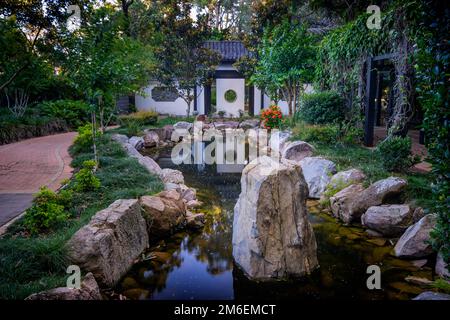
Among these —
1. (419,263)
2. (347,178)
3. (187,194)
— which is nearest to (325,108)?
(347,178)

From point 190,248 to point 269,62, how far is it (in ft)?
31.9

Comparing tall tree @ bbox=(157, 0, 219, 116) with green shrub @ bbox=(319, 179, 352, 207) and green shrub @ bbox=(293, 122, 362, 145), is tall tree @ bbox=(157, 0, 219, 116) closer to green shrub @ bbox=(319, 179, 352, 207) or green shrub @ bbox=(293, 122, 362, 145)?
green shrub @ bbox=(293, 122, 362, 145)

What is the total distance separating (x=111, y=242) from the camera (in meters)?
3.97

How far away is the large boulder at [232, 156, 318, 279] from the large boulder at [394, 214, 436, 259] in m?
1.28

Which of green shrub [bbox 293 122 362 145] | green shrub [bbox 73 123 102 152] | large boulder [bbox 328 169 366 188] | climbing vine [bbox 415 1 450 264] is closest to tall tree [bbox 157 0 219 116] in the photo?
green shrub [bbox 73 123 102 152]

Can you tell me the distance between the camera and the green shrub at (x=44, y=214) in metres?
4.14

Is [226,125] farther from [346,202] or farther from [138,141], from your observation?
[346,202]

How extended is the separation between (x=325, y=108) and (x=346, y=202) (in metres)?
5.10

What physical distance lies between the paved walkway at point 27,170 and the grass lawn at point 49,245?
0.83 m

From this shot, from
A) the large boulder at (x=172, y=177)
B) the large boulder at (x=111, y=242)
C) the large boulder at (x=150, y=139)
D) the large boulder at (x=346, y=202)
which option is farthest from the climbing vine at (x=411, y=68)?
→ the large boulder at (x=150, y=139)

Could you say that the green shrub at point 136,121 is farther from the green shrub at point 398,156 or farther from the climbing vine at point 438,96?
the climbing vine at point 438,96

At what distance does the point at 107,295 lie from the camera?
3.64m

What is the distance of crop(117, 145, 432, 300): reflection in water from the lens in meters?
3.84
